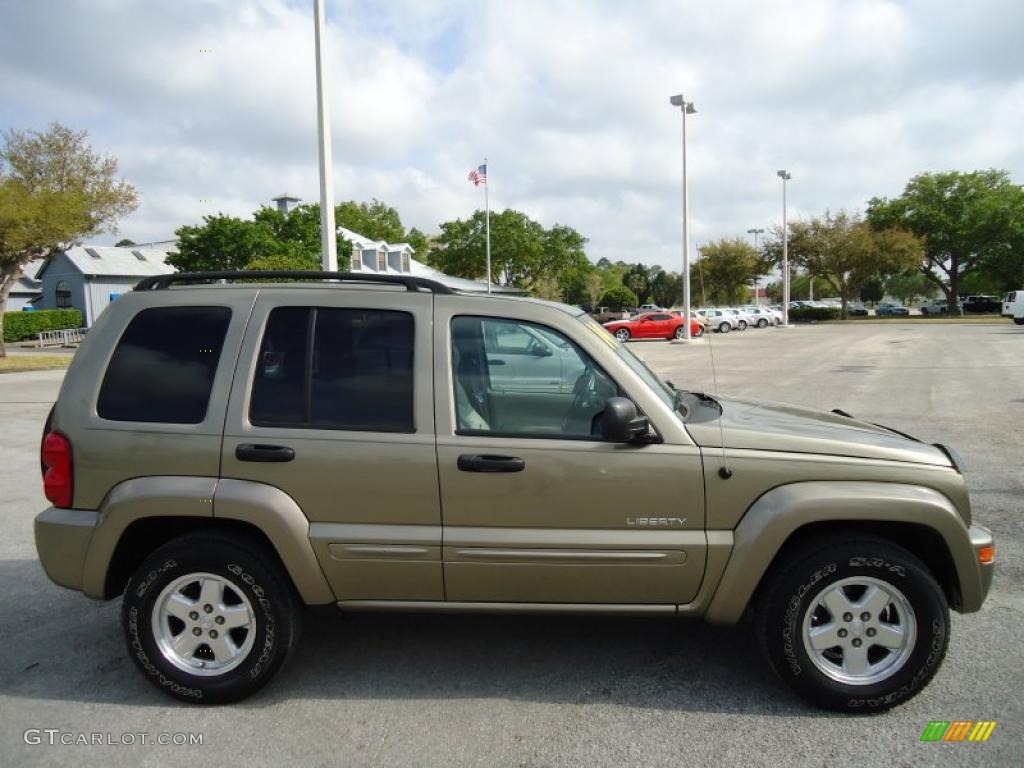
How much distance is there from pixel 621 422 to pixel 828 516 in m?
0.94

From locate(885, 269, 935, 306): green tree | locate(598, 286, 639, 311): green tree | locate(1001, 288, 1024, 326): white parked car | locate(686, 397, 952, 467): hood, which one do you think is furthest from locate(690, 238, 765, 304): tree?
locate(885, 269, 935, 306): green tree

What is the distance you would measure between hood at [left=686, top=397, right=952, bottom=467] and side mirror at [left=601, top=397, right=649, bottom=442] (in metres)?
0.26

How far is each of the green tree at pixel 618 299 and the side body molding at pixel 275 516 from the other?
74955mm

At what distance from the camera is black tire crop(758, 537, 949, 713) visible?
123 inches

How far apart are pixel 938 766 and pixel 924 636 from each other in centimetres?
52

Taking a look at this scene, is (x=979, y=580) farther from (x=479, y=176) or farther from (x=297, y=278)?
(x=479, y=176)

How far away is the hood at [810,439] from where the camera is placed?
10.5ft

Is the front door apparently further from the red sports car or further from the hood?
the red sports car

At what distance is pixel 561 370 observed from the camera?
3516 mm

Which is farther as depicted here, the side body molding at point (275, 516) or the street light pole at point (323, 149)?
the street light pole at point (323, 149)

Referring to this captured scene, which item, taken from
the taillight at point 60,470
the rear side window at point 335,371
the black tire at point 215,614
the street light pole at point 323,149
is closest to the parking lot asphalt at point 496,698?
the black tire at point 215,614

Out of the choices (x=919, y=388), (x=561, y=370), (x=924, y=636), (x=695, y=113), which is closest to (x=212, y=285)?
(x=561, y=370)

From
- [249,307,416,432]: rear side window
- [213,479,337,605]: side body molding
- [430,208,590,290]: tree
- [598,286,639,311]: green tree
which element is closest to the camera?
[213,479,337,605]: side body molding

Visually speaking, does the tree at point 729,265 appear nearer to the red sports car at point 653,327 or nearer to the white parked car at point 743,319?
the white parked car at point 743,319
